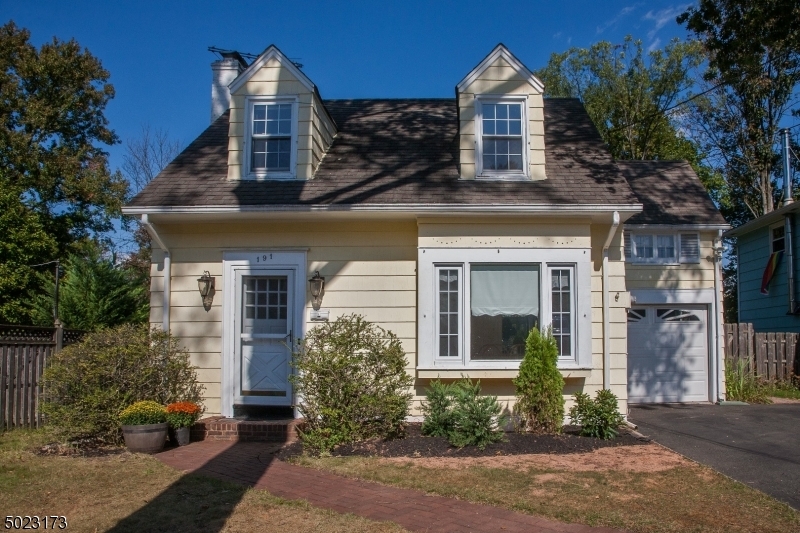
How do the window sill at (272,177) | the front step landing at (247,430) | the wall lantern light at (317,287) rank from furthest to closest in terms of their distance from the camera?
the window sill at (272,177)
the wall lantern light at (317,287)
the front step landing at (247,430)

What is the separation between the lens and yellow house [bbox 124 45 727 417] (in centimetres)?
944

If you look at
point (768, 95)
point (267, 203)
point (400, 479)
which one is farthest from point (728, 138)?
point (400, 479)

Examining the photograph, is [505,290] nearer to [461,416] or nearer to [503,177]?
[503,177]

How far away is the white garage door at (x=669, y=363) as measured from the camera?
14.5 metres

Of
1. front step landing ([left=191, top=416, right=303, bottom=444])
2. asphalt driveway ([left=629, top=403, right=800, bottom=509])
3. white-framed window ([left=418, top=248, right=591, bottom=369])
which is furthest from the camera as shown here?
white-framed window ([left=418, top=248, right=591, bottom=369])

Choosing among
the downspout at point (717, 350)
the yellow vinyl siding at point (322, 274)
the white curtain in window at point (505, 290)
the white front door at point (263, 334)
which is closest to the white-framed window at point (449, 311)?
the white curtain in window at point (505, 290)

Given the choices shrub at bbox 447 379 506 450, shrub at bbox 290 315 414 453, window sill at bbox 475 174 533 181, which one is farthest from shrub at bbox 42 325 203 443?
window sill at bbox 475 174 533 181

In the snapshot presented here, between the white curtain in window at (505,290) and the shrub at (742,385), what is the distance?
25.3ft

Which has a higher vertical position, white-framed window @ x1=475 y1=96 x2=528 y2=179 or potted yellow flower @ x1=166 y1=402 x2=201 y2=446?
white-framed window @ x1=475 y1=96 x2=528 y2=179

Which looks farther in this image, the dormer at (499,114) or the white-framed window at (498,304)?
the dormer at (499,114)

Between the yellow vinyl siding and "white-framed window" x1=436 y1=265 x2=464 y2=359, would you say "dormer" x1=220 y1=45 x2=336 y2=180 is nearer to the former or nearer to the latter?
the yellow vinyl siding

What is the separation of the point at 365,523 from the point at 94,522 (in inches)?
87.9

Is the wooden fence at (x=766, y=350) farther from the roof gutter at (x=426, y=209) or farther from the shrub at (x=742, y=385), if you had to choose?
the roof gutter at (x=426, y=209)

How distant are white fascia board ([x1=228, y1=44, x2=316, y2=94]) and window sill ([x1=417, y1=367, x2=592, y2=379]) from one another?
4850 millimetres
